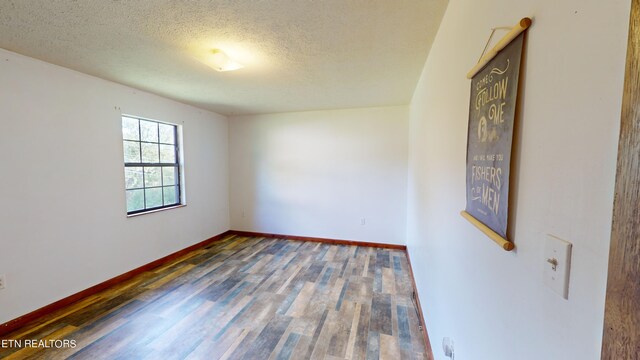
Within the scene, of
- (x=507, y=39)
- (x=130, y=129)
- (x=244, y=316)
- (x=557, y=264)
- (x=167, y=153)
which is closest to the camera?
(x=557, y=264)

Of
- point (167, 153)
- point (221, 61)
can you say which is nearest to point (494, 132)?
point (221, 61)

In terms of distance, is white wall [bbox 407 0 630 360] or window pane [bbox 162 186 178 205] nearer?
white wall [bbox 407 0 630 360]

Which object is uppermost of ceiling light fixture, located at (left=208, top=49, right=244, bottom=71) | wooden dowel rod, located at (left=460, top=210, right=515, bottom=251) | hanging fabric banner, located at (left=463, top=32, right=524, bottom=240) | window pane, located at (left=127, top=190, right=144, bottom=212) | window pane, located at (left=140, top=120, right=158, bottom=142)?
ceiling light fixture, located at (left=208, top=49, right=244, bottom=71)

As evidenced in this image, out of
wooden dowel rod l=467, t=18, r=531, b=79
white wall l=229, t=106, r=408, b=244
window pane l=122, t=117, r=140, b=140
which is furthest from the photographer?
white wall l=229, t=106, r=408, b=244

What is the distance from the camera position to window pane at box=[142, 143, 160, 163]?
3189 mm

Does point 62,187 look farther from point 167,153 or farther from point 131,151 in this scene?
point 167,153

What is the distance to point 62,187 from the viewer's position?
234 centimetres

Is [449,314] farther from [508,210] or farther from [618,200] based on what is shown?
[618,200]

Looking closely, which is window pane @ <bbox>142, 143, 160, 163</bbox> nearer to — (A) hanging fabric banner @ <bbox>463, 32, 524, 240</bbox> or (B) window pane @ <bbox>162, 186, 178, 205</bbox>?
(B) window pane @ <bbox>162, 186, 178, 205</bbox>

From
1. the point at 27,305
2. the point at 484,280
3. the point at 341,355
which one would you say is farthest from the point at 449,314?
the point at 27,305

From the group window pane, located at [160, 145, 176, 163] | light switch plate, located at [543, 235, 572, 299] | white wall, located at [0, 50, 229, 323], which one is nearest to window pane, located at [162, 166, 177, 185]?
window pane, located at [160, 145, 176, 163]

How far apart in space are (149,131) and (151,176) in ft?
1.96

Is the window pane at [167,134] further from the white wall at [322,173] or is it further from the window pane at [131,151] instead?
the white wall at [322,173]

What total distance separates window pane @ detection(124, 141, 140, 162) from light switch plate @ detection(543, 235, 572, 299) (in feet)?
12.2
